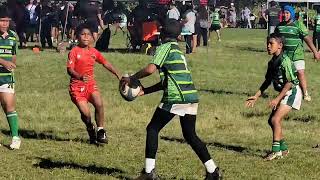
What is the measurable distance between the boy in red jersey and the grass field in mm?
512

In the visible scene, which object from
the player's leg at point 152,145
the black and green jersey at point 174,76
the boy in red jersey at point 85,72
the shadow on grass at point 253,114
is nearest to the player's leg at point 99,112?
the boy in red jersey at point 85,72

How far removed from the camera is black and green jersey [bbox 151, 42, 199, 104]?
7957 mm

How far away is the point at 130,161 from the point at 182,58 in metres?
2.13

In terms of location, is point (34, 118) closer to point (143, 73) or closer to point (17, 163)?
point (17, 163)

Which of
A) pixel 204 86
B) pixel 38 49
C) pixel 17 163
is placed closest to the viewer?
pixel 17 163

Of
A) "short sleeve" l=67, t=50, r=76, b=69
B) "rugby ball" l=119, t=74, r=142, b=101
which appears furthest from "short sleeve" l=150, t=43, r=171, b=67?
"short sleeve" l=67, t=50, r=76, b=69

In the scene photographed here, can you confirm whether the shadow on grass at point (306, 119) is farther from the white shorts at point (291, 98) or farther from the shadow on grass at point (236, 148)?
the white shorts at point (291, 98)

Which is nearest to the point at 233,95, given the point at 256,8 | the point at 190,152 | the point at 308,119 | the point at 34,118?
the point at 308,119

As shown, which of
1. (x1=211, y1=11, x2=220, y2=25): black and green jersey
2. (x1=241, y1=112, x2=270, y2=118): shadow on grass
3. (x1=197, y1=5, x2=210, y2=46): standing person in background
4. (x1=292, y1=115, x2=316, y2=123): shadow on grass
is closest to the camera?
(x1=292, y1=115, x2=316, y2=123): shadow on grass

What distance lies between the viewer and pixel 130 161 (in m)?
9.61

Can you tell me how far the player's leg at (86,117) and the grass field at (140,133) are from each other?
9.4 inches

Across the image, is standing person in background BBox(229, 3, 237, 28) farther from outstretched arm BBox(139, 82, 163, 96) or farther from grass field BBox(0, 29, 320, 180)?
outstretched arm BBox(139, 82, 163, 96)

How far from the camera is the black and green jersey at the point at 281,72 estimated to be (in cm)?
944

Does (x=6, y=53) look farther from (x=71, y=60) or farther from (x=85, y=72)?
(x=85, y=72)
